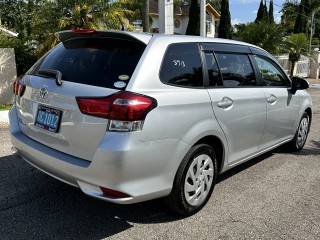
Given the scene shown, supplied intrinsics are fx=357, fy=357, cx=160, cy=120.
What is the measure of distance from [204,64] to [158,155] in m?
1.18

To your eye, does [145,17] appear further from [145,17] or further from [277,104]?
[277,104]

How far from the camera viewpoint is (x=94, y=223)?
3.31m

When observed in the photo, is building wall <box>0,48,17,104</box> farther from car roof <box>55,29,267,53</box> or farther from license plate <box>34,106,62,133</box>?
license plate <box>34,106,62,133</box>

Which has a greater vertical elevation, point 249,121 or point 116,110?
point 116,110

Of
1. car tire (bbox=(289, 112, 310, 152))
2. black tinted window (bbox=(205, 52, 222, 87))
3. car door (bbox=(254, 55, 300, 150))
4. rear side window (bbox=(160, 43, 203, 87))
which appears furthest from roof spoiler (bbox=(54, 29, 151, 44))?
car tire (bbox=(289, 112, 310, 152))

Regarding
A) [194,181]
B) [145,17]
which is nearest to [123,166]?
[194,181]

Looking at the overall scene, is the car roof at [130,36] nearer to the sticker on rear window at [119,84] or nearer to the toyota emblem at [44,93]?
the sticker on rear window at [119,84]

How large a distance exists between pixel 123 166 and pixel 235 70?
2011 millimetres

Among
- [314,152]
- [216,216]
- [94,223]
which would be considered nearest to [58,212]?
[94,223]

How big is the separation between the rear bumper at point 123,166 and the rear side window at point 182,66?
59 centimetres

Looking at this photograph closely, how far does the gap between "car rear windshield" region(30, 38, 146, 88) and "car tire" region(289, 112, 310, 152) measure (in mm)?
3595

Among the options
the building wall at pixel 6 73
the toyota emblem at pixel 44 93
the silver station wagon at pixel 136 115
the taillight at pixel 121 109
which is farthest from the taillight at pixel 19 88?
the building wall at pixel 6 73

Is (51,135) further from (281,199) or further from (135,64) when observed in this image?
(281,199)

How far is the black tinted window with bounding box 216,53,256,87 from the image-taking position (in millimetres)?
3893
